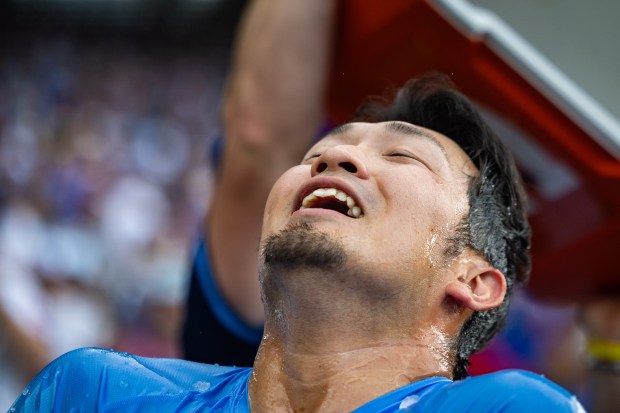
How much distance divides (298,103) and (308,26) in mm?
211

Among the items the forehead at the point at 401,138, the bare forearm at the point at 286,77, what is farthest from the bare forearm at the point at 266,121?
the forehead at the point at 401,138

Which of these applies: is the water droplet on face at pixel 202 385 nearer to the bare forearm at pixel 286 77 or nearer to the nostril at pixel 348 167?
the nostril at pixel 348 167

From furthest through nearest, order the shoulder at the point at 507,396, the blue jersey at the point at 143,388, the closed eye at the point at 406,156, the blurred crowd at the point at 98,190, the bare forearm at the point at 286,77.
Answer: the blurred crowd at the point at 98,190 < the bare forearm at the point at 286,77 < the closed eye at the point at 406,156 < the blue jersey at the point at 143,388 < the shoulder at the point at 507,396

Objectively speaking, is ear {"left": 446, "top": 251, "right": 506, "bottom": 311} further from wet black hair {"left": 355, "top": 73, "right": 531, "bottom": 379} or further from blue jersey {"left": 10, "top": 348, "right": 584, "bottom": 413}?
blue jersey {"left": 10, "top": 348, "right": 584, "bottom": 413}

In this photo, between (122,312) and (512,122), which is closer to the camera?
(512,122)

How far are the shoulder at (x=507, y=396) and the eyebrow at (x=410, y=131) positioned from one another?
20.5 inches

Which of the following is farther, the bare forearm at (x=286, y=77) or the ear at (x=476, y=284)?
the bare forearm at (x=286, y=77)

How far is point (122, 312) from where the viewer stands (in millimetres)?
5969

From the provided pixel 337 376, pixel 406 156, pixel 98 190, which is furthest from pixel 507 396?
pixel 98 190

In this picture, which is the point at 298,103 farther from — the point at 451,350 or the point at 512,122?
the point at 451,350

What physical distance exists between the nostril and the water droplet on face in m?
0.42

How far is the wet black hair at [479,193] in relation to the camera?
60.2 inches

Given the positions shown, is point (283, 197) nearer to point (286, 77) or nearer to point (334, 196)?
point (334, 196)

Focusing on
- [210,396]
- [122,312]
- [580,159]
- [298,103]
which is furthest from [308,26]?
[122,312]
